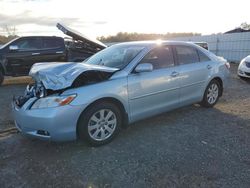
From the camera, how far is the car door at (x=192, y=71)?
206 inches

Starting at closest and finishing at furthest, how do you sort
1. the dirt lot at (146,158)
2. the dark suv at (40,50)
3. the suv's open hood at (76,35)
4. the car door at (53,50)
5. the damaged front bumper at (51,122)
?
the dirt lot at (146,158) < the damaged front bumper at (51,122) < the suv's open hood at (76,35) < the dark suv at (40,50) < the car door at (53,50)

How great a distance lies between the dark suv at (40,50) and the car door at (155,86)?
4733 millimetres

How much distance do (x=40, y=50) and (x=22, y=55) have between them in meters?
0.65

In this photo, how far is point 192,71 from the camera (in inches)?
211

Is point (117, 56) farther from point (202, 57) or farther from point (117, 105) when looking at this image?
point (202, 57)

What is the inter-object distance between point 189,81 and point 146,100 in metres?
1.21

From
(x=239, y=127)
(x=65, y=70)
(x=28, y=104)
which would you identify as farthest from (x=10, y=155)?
(x=239, y=127)

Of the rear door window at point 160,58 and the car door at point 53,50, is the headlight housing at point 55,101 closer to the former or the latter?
the rear door window at point 160,58

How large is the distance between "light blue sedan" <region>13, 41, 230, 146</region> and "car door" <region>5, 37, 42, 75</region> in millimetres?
5153

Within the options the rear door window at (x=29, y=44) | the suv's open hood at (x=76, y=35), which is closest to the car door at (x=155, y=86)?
the suv's open hood at (x=76, y=35)

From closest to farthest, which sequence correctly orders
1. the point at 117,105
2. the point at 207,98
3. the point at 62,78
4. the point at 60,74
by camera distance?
the point at 62,78 < the point at 60,74 < the point at 117,105 < the point at 207,98

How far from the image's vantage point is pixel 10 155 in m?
3.90

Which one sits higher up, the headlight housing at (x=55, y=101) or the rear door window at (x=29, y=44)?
the rear door window at (x=29, y=44)

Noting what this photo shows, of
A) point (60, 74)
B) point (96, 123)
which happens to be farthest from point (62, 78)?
point (96, 123)
